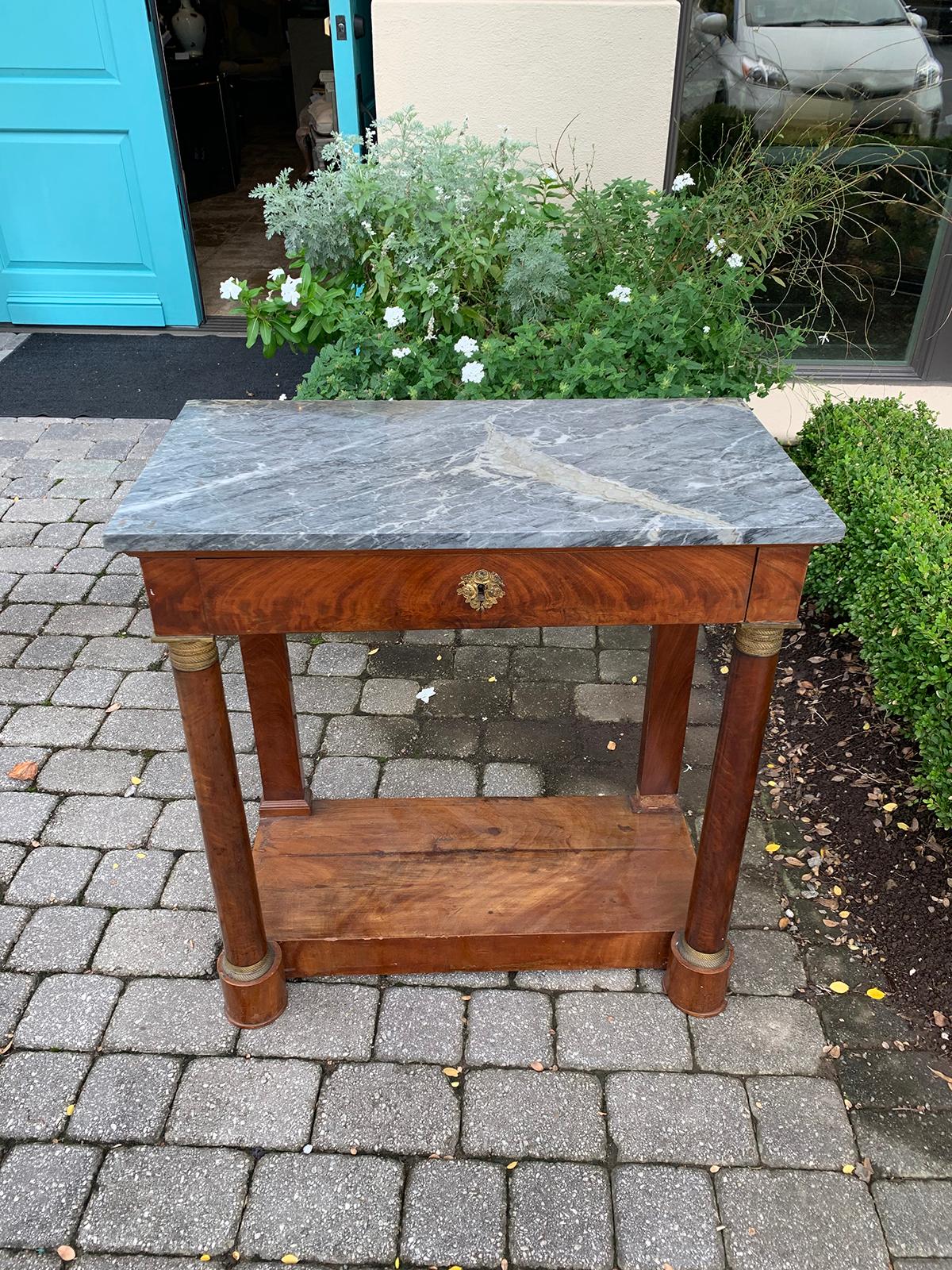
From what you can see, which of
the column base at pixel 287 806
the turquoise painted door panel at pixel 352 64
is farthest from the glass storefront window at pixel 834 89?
the column base at pixel 287 806

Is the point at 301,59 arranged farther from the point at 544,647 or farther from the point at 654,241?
the point at 544,647

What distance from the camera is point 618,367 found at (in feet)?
10.0

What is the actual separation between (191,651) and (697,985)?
133cm

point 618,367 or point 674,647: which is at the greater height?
point 618,367

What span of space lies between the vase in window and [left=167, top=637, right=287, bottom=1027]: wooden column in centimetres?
682

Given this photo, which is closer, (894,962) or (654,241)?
(894,962)

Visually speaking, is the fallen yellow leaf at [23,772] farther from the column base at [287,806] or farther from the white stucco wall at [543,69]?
the white stucco wall at [543,69]

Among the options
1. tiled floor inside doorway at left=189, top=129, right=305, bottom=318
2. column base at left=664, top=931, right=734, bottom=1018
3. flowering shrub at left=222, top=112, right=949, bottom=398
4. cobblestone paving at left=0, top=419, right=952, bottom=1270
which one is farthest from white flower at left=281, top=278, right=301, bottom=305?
tiled floor inside doorway at left=189, top=129, right=305, bottom=318

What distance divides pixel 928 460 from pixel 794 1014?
199 centimetres

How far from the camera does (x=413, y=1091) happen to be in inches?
83.3

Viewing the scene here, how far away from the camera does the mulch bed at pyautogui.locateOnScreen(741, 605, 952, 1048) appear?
242 cm

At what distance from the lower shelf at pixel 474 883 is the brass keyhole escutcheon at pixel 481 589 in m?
0.92

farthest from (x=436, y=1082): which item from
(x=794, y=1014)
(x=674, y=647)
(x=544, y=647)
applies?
(x=544, y=647)

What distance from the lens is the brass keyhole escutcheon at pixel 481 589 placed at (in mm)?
1714
